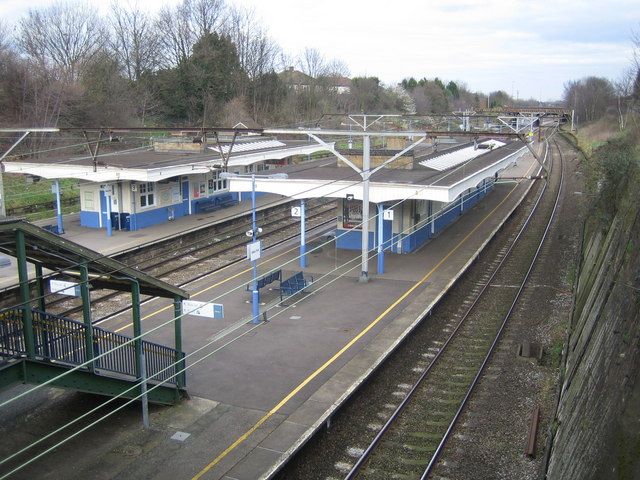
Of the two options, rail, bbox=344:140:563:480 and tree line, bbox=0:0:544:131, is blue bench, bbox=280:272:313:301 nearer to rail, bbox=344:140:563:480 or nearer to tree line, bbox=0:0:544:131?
rail, bbox=344:140:563:480

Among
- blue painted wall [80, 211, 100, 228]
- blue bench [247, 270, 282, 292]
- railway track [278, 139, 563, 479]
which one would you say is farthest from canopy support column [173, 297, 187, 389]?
blue painted wall [80, 211, 100, 228]

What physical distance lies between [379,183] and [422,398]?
9.54 m

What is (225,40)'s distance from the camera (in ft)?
209

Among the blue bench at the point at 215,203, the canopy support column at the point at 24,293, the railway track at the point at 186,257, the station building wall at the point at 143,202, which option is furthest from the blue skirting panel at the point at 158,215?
the canopy support column at the point at 24,293

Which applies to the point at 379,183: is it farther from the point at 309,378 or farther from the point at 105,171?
the point at 105,171

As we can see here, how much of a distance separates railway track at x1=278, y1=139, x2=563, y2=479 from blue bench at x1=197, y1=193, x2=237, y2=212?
16.0 metres

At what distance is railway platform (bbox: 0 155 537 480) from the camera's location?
9898 mm

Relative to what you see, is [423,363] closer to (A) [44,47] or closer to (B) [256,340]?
(B) [256,340]

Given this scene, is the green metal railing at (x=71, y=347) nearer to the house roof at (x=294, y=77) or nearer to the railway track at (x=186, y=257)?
the railway track at (x=186, y=257)

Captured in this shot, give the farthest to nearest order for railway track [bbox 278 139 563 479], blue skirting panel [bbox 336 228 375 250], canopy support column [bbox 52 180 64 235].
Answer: canopy support column [bbox 52 180 64 235]
blue skirting panel [bbox 336 228 375 250]
railway track [bbox 278 139 563 479]

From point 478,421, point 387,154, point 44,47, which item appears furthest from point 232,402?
point 44,47

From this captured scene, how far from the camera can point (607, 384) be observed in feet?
26.5

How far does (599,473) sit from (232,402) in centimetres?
697

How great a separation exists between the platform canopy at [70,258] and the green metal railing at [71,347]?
35.8 inches
